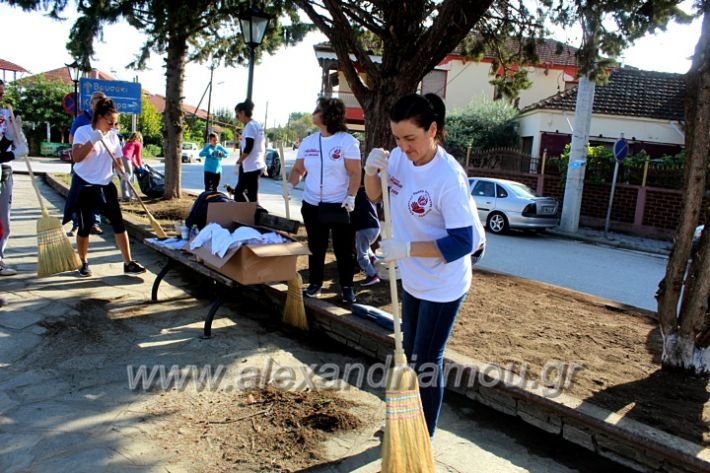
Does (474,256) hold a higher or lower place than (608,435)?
higher

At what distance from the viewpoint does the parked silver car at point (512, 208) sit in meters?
13.9

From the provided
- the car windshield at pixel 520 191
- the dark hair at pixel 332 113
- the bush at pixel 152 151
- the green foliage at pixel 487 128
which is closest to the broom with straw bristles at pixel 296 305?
the dark hair at pixel 332 113

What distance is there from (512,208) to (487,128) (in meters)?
13.3

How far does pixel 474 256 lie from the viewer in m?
3.00

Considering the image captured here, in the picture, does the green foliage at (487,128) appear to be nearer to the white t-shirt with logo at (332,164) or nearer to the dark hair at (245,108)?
the dark hair at (245,108)

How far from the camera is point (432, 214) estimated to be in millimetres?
2660

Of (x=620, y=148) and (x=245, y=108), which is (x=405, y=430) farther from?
(x=620, y=148)

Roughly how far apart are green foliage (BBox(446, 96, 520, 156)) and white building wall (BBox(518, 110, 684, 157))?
7.54 ft

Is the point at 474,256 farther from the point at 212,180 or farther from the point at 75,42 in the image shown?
the point at 75,42

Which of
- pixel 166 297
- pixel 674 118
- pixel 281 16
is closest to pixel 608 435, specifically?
pixel 166 297

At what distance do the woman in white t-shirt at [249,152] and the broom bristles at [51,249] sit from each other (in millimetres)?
2627

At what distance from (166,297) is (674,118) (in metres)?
22.1

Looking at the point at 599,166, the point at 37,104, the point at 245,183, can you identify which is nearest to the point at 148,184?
the point at 245,183

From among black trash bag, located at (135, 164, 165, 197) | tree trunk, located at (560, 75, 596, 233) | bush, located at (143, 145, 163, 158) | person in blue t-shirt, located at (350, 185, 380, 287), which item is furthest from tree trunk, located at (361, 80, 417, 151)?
bush, located at (143, 145, 163, 158)
